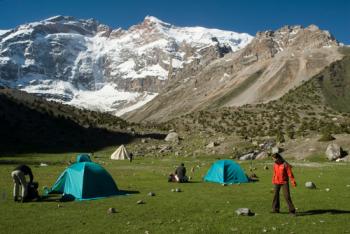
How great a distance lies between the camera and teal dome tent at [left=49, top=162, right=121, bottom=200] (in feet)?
94.0

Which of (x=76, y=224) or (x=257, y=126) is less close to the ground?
(x=257, y=126)

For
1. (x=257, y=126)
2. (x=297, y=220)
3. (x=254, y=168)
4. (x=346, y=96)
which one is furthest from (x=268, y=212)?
(x=346, y=96)

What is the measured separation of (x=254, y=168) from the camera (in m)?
51.4

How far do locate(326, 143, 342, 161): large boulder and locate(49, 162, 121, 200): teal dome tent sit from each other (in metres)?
36.7

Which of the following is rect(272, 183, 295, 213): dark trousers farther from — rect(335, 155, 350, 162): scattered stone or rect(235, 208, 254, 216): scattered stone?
rect(335, 155, 350, 162): scattered stone

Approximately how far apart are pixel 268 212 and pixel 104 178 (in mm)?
10696

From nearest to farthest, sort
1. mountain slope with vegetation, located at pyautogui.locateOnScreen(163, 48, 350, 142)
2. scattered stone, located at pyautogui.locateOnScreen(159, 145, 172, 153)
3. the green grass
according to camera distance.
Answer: the green grass
scattered stone, located at pyautogui.locateOnScreen(159, 145, 172, 153)
mountain slope with vegetation, located at pyautogui.locateOnScreen(163, 48, 350, 142)

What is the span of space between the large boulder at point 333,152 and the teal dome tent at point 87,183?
1445 inches

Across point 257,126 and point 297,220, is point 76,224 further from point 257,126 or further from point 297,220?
point 257,126

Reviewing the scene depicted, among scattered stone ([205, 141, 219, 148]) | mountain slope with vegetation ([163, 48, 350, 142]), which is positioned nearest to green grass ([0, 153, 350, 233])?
scattered stone ([205, 141, 219, 148])

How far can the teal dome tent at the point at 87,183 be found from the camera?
2866 cm

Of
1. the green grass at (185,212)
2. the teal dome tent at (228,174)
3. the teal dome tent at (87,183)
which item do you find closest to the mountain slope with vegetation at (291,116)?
the teal dome tent at (228,174)

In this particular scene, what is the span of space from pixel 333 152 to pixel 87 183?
38.9 m

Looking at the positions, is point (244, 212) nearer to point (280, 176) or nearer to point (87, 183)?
point (280, 176)
